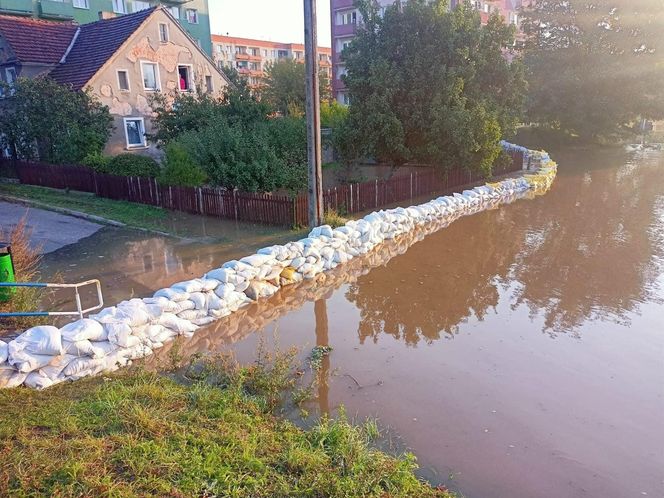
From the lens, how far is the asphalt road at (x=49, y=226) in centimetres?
1127

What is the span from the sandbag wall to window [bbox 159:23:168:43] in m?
Answer: 16.3

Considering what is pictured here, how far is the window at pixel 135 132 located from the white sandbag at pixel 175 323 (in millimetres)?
17257

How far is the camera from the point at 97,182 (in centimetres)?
1617

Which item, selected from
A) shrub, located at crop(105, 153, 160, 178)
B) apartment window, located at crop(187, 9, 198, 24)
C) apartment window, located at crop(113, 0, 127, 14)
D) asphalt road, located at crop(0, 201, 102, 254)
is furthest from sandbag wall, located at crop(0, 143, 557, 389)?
apartment window, located at crop(187, 9, 198, 24)

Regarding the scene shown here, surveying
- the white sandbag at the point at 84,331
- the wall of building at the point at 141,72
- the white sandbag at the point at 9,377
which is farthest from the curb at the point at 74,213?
the white sandbag at the point at 9,377

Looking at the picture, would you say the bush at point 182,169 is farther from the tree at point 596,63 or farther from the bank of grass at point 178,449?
the tree at point 596,63

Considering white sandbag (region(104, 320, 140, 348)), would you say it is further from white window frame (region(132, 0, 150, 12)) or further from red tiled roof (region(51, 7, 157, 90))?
white window frame (region(132, 0, 150, 12))

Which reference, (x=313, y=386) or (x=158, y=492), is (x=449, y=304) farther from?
(x=158, y=492)

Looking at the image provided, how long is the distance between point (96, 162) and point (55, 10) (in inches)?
832

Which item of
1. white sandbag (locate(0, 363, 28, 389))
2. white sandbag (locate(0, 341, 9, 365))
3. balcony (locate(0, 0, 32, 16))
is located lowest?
white sandbag (locate(0, 363, 28, 389))

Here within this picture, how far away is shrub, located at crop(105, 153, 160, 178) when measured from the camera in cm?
1593

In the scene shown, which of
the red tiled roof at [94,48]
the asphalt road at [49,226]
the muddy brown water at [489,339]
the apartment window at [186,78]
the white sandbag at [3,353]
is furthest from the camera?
the apartment window at [186,78]

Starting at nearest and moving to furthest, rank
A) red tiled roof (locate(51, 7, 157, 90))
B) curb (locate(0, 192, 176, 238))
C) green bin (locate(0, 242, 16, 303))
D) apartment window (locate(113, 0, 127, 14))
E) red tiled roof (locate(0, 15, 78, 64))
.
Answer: green bin (locate(0, 242, 16, 303)), curb (locate(0, 192, 176, 238)), red tiled roof (locate(51, 7, 157, 90)), red tiled roof (locate(0, 15, 78, 64)), apartment window (locate(113, 0, 127, 14))

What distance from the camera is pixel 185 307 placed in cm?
683
